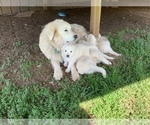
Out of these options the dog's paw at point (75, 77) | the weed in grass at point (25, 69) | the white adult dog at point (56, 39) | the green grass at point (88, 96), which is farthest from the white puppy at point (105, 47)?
the weed in grass at point (25, 69)

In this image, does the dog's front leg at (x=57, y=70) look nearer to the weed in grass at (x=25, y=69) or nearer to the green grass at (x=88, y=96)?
the green grass at (x=88, y=96)

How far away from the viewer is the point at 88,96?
243 centimetres

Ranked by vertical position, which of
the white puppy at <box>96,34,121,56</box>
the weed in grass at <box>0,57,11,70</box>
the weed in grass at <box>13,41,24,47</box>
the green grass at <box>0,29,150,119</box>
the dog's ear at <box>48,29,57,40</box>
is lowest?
the green grass at <box>0,29,150,119</box>

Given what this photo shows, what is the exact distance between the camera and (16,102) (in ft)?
7.72

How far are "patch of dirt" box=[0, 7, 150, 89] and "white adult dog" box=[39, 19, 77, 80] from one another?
88 millimetres

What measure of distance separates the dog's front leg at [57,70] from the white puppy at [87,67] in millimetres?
199

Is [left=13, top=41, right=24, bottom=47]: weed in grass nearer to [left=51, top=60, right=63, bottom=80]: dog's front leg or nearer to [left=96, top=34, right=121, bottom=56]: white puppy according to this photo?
[left=51, top=60, right=63, bottom=80]: dog's front leg

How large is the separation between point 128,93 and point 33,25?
1863 mm

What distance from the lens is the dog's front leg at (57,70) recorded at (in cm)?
263

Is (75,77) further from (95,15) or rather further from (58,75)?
(95,15)

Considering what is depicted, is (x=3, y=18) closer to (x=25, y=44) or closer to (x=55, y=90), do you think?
(x=25, y=44)

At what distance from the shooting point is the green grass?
7.41 feet

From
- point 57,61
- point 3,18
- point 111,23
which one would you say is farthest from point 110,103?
point 3,18

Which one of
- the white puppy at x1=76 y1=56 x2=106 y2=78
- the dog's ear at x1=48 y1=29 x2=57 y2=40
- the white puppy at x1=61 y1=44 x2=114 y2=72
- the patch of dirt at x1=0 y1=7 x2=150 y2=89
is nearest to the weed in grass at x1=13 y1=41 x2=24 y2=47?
the patch of dirt at x1=0 y1=7 x2=150 y2=89
